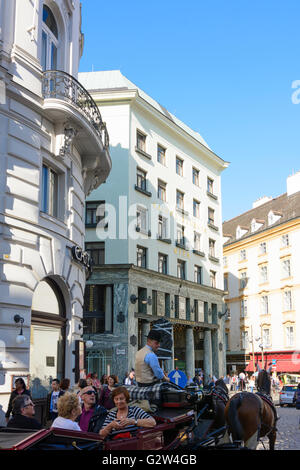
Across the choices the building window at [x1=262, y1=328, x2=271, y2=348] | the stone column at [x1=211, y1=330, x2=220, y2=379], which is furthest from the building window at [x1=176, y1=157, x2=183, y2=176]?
the building window at [x1=262, y1=328, x2=271, y2=348]

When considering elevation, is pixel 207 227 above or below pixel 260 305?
above

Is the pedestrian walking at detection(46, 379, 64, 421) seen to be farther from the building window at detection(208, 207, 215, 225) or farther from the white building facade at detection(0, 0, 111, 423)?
the building window at detection(208, 207, 215, 225)

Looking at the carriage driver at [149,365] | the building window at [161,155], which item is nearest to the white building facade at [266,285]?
the building window at [161,155]

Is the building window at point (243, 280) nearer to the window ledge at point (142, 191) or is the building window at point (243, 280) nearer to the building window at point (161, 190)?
the building window at point (161, 190)

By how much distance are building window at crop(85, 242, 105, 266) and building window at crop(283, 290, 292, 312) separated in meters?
27.2

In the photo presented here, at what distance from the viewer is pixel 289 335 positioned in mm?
54812

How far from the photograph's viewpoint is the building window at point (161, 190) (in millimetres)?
39116

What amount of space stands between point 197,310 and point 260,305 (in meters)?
19.1

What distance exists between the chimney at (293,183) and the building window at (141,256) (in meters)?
31.5

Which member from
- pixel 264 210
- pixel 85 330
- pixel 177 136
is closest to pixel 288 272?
pixel 264 210

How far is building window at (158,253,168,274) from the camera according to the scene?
1499 inches

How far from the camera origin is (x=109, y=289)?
34062mm

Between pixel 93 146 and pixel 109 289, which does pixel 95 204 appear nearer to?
pixel 109 289
